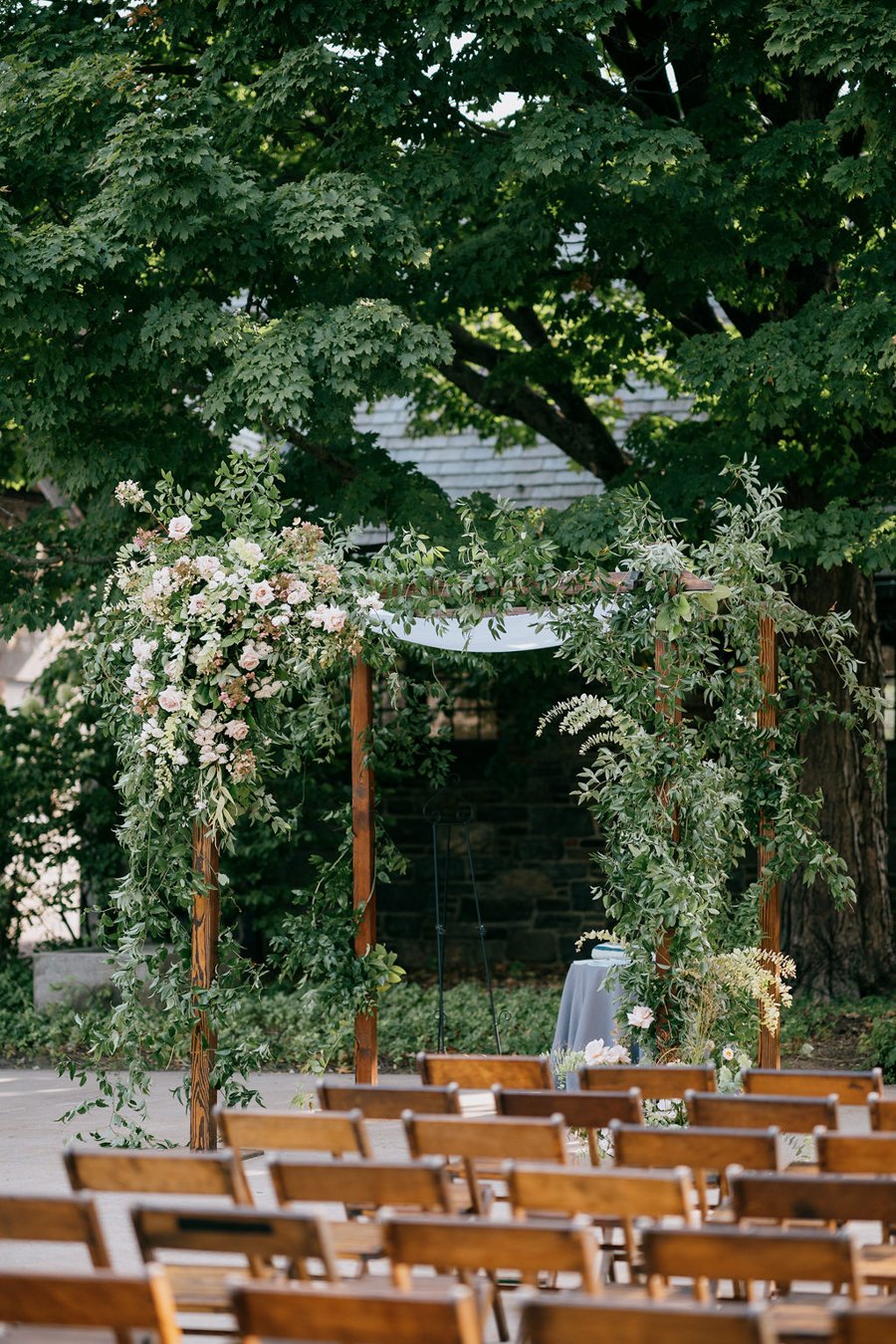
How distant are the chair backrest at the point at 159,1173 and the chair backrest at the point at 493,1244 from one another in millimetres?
741

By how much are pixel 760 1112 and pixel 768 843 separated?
311cm

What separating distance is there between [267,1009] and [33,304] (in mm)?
5247

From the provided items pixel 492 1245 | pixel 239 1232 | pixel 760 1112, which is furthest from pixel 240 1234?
pixel 760 1112

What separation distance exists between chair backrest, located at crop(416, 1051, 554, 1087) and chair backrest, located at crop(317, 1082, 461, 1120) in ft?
1.57

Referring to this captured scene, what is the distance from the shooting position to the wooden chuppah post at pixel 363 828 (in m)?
8.19

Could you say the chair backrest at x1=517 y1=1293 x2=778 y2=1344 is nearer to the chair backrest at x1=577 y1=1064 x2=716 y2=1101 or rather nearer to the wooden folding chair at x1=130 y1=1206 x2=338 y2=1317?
the wooden folding chair at x1=130 y1=1206 x2=338 y2=1317

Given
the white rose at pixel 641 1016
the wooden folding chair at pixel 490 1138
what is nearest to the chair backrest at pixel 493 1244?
the wooden folding chair at pixel 490 1138

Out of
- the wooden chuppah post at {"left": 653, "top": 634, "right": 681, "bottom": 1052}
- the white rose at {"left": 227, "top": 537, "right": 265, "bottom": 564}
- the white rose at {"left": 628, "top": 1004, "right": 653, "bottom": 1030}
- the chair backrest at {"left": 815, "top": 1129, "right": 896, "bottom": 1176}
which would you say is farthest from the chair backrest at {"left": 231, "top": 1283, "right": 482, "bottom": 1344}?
the white rose at {"left": 227, "top": 537, "right": 265, "bottom": 564}

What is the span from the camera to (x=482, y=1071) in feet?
19.5

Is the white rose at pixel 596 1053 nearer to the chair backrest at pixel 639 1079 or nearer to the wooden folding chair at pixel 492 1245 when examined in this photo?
the chair backrest at pixel 639 1079

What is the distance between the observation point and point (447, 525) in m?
10.3

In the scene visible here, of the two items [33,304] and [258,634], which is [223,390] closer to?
[33,304]

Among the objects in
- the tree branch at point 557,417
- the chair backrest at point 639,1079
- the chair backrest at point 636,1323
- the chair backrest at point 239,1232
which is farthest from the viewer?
the tree branch at point 557,417

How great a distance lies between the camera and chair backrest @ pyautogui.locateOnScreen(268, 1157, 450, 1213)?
13.3 feet
